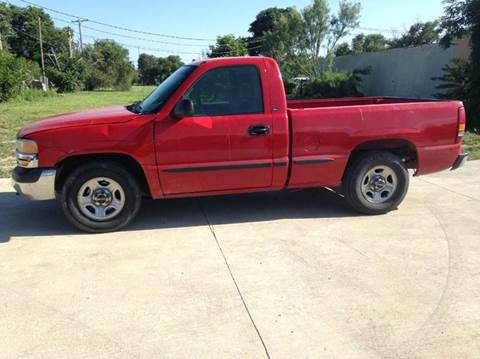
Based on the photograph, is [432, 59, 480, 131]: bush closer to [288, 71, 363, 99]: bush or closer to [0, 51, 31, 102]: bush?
[288, 71, 363, 99]: bush

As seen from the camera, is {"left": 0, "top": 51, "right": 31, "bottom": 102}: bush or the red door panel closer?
the red door panel

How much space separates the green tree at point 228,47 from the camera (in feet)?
255

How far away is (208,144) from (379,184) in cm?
220

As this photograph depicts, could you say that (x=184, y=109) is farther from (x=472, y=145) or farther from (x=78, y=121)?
(x=472, y=145)

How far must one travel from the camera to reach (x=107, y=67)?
70.5 m

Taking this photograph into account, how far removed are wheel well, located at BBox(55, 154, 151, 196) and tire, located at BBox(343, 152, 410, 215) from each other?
243 cm

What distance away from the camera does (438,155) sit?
6.10 m

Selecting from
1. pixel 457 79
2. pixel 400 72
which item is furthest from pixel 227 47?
pixel 457 79

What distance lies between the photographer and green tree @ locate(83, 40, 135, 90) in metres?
66.0

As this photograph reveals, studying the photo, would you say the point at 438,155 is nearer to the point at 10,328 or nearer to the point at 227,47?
the point at 10,328

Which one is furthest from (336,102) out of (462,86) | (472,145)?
(462,86)

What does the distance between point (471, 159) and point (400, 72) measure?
15.8 meters

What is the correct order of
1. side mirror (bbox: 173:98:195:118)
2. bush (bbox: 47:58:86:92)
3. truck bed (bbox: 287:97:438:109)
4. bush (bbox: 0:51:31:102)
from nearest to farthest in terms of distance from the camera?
side mirror (bbox: 173:98:195:118), truck bed (bbox: 287:97:438:109), bush (bbox: 0:51:31:102), bush (bbox: 47:58:86:92)

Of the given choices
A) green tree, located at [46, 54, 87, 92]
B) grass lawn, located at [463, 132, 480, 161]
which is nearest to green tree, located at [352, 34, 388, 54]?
green tree, located at [46, 54, 87, 92]
